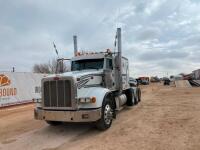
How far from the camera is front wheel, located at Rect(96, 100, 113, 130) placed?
27.0 feet

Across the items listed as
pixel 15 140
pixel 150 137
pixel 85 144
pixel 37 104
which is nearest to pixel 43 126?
pixel 37 104

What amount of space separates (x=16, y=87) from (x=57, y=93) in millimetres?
11467

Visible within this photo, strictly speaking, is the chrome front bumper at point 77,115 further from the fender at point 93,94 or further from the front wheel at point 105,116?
the front wheel at point 105,116

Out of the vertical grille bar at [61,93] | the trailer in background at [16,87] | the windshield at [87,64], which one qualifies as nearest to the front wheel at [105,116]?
the vertical grille bar at [61,93]

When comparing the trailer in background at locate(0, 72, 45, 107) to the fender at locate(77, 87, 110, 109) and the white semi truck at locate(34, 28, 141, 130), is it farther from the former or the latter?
the fender at locate(77, 87, 110, 109)

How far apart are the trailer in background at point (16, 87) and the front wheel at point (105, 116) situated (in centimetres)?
854

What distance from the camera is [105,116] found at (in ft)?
27.8

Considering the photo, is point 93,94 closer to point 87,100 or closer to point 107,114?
point 87,100

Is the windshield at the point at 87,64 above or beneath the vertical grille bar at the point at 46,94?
above

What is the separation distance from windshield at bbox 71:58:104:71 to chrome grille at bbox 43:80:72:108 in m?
2.26

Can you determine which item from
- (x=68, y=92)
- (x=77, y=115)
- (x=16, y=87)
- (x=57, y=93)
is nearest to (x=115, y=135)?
(x=77, y=115)

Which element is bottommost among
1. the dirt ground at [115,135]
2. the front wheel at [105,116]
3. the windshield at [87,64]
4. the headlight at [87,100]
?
the dirt ground at [115,135]

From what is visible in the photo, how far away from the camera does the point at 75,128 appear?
355 inches

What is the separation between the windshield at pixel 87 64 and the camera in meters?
10.0
